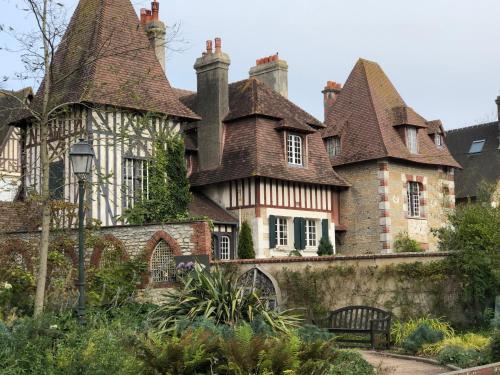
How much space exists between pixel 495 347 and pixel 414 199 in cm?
1786

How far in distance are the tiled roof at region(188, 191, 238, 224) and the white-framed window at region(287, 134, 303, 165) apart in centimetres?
268

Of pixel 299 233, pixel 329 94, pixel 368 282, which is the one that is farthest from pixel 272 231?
pixel 329 94

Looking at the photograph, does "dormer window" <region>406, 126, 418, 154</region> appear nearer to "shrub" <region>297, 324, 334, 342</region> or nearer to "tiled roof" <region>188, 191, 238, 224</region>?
"tiled roof" <region>188, 191, 238, 224</region>

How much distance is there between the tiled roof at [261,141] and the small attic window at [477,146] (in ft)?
36.6

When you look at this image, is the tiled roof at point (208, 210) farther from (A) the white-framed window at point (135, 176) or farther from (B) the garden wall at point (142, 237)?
(B) the garden wall at point (142, 237)

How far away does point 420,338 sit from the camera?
1326 centimetres

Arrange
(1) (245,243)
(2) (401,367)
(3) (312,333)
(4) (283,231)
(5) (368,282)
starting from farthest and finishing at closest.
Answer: (4) (283,231) → (1) (245,243) → (5) (368,282) → (3) (312,333) → (2) (401,367)

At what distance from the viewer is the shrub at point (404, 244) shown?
26.3 meters

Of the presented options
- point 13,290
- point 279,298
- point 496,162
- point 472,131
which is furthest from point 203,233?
point 472,131

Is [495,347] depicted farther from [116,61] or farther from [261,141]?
[116,61]

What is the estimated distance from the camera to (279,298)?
17047mm

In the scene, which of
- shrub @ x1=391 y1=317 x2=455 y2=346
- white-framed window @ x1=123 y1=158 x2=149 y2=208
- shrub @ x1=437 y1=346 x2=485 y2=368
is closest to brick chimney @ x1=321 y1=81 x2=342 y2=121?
white-framed window @ x1=123 y1=158 x2=149 y2=208

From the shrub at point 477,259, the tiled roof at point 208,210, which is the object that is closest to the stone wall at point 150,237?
the tiled roof at point 208,210

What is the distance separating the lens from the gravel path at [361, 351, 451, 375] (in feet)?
35.2
